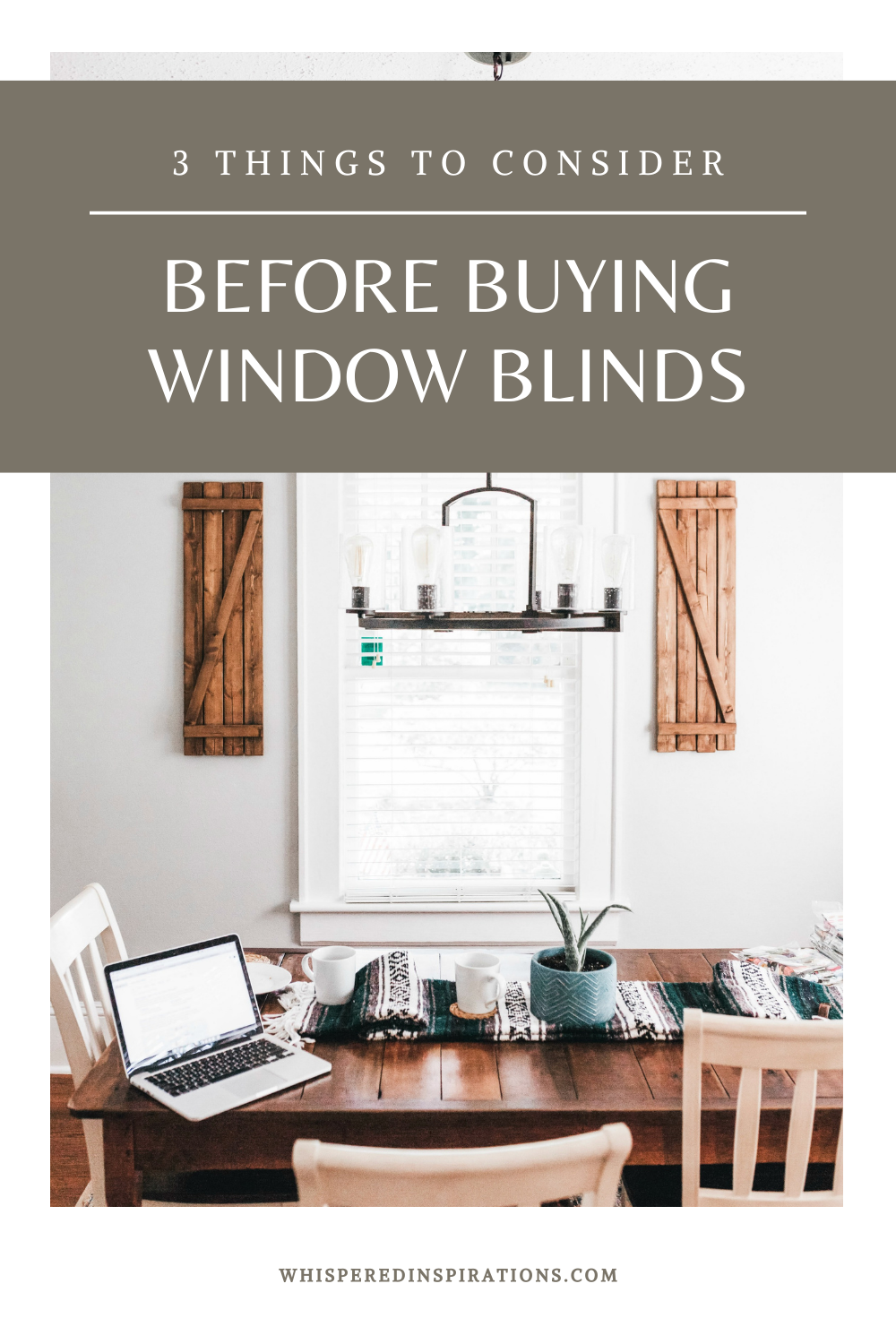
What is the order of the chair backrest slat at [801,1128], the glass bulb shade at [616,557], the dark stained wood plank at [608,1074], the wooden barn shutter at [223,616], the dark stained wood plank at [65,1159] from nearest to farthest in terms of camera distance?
the chair backrest slat at [801,1128] → the dark stained wood plank at [608,1074] → the glass bulb shade at [616,557] → the dark stained wood plank at [65,1159] → the wooden barn shutter at [223,616]

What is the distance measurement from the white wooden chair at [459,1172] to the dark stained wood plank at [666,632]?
1.89 metres

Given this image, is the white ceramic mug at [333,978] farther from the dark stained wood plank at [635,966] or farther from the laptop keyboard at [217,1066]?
the dark stained wood plank at [635,966]

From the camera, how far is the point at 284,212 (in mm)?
1101

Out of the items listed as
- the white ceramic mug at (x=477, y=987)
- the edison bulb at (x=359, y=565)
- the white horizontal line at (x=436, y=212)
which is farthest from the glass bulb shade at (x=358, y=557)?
the white ceramic mug at (x=477, y=987)

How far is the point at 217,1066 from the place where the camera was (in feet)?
4.74

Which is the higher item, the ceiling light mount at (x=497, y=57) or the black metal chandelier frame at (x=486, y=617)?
the ceiling light mount at (x=497, y=57)

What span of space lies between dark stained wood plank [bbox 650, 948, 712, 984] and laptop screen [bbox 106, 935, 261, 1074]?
89cm

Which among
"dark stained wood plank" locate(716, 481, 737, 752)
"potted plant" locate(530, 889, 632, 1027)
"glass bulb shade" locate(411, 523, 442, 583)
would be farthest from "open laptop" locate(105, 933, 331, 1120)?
"dark stained wood plank" locate(716, 481, 737, 752)

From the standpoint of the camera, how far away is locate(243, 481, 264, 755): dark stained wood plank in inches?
104

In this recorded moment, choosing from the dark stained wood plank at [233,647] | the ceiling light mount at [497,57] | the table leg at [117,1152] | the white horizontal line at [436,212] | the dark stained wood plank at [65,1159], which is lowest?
the dark stained wood plank at [65,1159]

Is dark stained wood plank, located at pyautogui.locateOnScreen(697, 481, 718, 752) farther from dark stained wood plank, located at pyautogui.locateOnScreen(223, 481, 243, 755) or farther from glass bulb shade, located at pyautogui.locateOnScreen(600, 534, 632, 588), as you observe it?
dark stained wood plank, located at pyautogui.locateOnScreen(223, 481, 243, 755)

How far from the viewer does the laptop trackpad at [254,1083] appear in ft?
4.44

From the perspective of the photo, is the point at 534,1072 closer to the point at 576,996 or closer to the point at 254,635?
the point at 576,996

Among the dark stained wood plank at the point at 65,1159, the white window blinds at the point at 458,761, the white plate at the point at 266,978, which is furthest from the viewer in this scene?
the white window blinds at the point at 458,761
